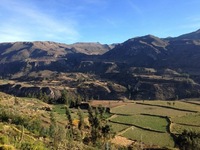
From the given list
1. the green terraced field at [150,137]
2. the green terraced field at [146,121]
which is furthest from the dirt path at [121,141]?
the green terraced field at [146,121]

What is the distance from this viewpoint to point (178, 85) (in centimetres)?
19150

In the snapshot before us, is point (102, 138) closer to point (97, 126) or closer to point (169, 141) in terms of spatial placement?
point (97, 126)

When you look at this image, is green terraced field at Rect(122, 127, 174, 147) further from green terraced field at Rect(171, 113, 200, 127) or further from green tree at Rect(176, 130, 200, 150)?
green terraced field at Rect(171, 113, 200, 127)

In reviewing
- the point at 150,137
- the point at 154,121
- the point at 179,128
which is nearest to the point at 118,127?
the point at 154,121

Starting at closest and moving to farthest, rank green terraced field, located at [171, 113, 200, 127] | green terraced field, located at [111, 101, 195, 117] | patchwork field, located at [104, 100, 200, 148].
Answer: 1. patchwork field, located at [104, 100, 200, 148]
2. green terraced field, located at [171, 113, 200, 127]
3. green terraced field, located at [111, 101, 195, 117]

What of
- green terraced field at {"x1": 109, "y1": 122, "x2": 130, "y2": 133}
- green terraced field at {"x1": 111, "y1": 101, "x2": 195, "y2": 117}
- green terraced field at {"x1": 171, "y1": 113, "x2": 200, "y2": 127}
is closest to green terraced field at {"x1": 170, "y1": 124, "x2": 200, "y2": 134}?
green terraced field at {"x1": 171, "y1": 113, "x2": 200, "y2": 127}

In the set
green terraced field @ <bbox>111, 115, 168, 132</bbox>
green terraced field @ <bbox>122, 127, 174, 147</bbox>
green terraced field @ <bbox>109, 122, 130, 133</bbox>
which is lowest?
green terraced field @ <bbox>122, 127, 174, 147</bbox>

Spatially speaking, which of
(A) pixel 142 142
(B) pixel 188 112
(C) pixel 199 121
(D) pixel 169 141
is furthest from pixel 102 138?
(B) pixel 188 112

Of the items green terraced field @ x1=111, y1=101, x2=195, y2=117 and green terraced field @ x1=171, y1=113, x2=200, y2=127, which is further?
green terraced field @ x1=111, y1=101, x2=195, y2=117

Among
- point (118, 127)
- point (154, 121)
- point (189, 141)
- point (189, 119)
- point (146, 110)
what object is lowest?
point (118, 127)

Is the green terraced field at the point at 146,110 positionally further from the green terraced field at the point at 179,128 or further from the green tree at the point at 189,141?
the green tree at the point at 189,141

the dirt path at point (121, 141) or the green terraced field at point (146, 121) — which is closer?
the dirt path at point (121, 141)

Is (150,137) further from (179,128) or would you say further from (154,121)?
(154,121)

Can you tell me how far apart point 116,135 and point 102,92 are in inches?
4711
